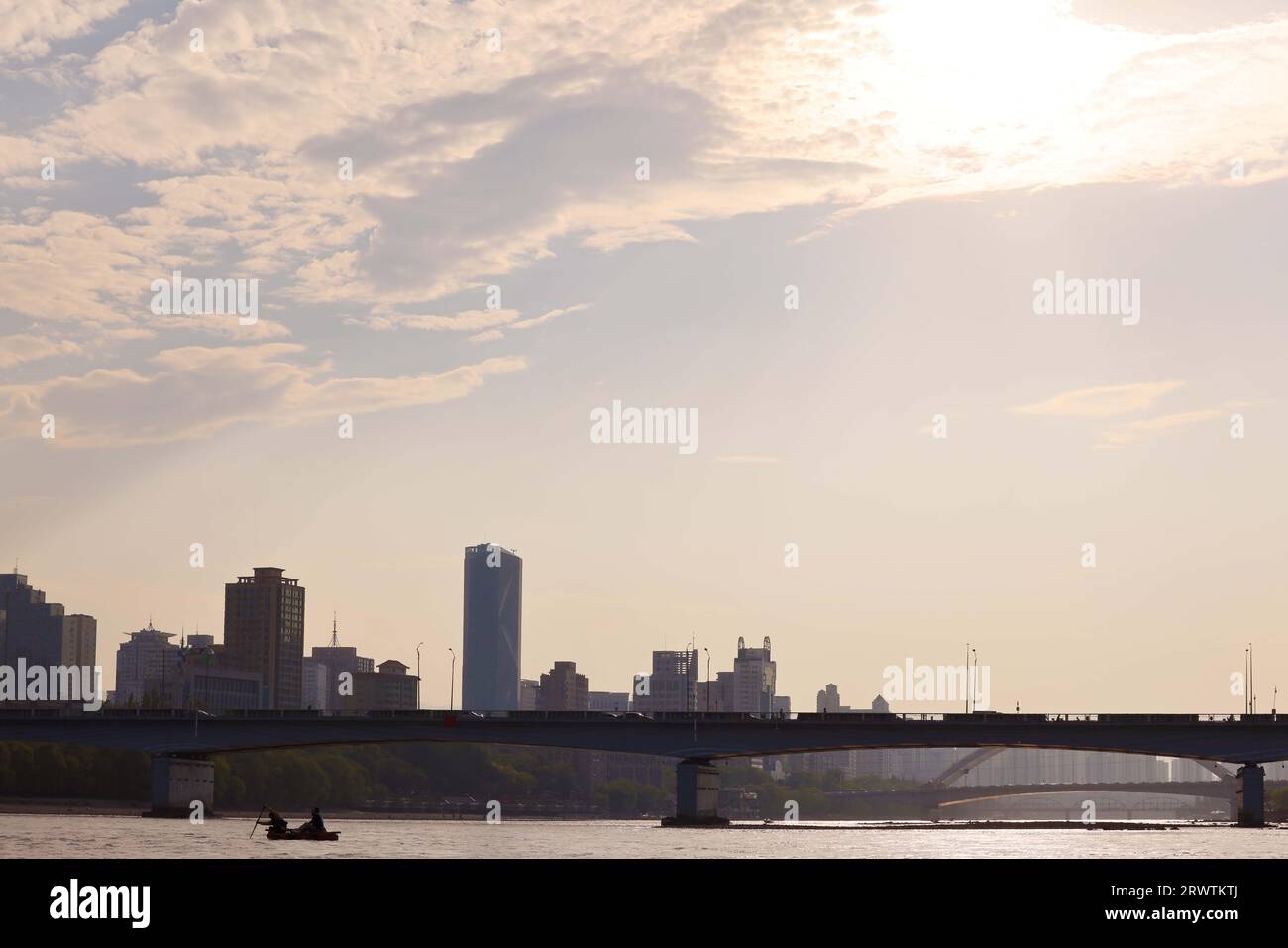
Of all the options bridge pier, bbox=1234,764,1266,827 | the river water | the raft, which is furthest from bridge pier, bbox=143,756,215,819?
bridge pier, bbox=1234,764,1266,827

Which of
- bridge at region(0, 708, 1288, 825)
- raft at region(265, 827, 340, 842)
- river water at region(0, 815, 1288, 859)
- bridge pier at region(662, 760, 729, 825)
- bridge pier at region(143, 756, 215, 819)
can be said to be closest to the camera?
river water at region(0, 815, 1288, 859)

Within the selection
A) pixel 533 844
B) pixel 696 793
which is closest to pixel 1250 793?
pixel 696 793

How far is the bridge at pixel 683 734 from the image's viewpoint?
157625 millimetres

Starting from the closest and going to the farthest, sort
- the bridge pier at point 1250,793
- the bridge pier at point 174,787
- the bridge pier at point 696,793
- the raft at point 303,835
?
the raft at point 303,835 < the bridge pier at point 1250,793 < the bridge pier at point 696,793 < the bridge pier at point 174,787

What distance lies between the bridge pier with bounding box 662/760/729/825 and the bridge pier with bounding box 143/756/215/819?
50.1m

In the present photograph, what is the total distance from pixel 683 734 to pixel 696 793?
629 centimetres

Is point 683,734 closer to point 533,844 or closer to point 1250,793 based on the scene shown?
point 533,844

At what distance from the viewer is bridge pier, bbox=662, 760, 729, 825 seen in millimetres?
168000

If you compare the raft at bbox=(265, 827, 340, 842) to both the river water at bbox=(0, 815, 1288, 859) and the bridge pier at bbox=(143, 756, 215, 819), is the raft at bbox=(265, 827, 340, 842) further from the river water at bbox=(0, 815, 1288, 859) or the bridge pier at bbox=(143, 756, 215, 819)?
the bridge pier at bbox=(143, 756, 215, 819)

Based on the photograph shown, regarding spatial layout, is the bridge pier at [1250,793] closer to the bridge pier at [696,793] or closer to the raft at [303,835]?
the bridge pier at [696,793]

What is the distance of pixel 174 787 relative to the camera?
179 metres

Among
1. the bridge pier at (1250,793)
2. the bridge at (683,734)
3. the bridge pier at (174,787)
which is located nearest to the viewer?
the bridge at (683,734)

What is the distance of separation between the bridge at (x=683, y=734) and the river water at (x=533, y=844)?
7.73 meters

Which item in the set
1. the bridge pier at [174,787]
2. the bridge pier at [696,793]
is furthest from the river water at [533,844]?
the bridge pier at [174,787]
